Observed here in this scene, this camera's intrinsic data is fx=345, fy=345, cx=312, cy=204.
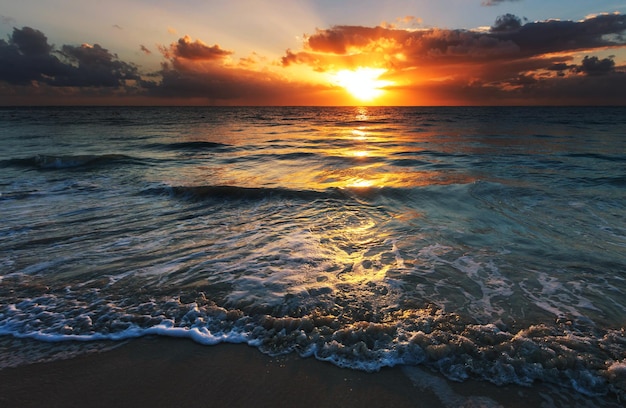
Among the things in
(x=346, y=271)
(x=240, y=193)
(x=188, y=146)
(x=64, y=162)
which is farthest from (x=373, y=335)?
(x=188, y=146)

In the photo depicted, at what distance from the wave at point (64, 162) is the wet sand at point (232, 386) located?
16.6 metres

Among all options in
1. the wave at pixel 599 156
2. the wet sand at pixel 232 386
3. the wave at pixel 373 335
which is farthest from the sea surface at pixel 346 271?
the wave at pixel 599 156

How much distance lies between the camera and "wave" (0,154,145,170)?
56.2ft

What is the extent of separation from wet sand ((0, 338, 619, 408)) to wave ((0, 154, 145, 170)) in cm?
1661

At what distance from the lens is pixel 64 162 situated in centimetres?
1770

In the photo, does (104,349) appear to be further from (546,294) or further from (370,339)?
(546,294)

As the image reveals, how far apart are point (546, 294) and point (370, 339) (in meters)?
2.73

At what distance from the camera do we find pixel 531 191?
11.0 m

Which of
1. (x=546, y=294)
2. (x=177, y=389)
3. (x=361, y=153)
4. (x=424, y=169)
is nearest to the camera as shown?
(x=177, y=389)

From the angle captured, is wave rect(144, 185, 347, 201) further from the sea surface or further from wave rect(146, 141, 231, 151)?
wave rect(146, 141, 231, 151)

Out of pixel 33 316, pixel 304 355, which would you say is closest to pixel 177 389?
pixel 304 355

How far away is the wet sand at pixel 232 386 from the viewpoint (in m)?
2.97

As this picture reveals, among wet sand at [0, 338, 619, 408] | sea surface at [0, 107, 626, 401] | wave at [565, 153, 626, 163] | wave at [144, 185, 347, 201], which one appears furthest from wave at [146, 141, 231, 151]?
wet sand at [0, 338, 619, 408]

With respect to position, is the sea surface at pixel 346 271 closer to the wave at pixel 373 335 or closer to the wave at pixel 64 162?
the wave at pixel 373 335
